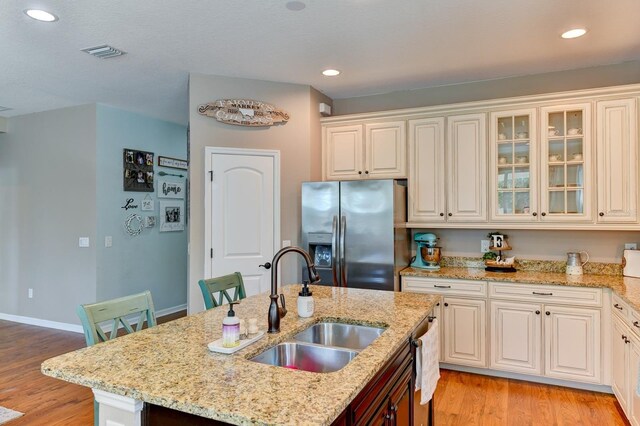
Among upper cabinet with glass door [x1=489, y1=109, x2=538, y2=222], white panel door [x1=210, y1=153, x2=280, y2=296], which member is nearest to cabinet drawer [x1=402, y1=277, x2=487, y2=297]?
upper cabinet with glass door [x1=489, y1=109, x2=538, y2=222]

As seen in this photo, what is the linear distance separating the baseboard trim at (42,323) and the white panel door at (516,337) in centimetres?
477

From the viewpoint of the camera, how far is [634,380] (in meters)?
2.50

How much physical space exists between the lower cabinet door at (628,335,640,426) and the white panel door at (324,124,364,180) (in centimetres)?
254

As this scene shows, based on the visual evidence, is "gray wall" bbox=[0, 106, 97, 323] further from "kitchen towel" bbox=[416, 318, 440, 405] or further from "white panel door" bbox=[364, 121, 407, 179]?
"kitchen towel" bbox=[416, 318, 440, 405]

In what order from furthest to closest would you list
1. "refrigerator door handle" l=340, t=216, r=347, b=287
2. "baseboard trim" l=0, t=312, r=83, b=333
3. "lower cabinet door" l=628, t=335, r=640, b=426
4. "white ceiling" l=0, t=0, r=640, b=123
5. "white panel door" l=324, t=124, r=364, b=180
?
"baseboard trim" l=0, t=312, r=83, b=333
"white panel door" l=324, t=124, r=364, b=180
"refrigerator door handle" l=340, t=216, r=347, b=287
"white ceiling" l=0, t=0, r=640, b=123
"lower cabinet door" l=628, t=335, r=640, b=426

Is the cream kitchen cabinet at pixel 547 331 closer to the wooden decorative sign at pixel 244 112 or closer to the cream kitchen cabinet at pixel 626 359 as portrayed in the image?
the cream kitchen cabinet at pixel 626 359

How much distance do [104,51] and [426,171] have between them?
2950 mm

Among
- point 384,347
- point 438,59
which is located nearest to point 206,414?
point 384,347

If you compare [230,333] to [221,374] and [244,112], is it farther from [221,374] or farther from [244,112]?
[244,112]

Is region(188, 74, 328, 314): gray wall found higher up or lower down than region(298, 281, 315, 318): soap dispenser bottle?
higher up

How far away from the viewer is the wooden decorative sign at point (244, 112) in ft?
12.5

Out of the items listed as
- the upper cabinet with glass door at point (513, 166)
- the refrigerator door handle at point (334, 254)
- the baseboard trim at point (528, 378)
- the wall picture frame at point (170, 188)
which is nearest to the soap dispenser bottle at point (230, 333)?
the refrigerator door handle at point (334, 254)

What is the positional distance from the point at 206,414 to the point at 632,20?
3.46m

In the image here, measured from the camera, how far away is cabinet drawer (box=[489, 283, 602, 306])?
3.12 meters
